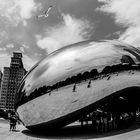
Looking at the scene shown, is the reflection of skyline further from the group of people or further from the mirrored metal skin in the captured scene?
the group of people

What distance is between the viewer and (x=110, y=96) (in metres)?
7.76

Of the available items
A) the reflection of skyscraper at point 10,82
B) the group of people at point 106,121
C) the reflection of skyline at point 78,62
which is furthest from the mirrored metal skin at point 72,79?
the reflection of skyscraper at point 10,82

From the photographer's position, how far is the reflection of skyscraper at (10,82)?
508 feet

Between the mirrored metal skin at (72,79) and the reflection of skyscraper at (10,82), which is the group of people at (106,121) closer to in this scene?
the mirrored metal skin at (72,79)

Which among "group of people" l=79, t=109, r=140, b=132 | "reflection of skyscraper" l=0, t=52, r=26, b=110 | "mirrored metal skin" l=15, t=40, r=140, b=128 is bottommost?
"group of people" l=79, t=109, r=140, b=132

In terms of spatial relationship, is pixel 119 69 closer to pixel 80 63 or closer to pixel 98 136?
pixel 80 63

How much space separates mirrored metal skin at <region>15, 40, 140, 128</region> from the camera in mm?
7738

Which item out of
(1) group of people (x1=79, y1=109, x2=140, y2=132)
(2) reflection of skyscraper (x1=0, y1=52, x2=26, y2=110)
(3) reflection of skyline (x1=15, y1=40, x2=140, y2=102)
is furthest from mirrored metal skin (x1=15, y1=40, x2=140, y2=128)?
(2) reflection of skyscraper (x1=0, y1=52, x2=26, y2=110)

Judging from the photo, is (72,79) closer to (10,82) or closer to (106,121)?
(106,121)

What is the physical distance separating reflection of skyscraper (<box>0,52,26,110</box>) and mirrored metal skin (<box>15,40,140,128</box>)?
474 ft

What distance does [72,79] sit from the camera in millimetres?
7844

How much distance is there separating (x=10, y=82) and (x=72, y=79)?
15685 cm

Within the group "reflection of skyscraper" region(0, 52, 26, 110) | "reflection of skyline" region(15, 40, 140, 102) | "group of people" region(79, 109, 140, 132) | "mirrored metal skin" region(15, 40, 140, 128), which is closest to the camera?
"mirrored metal skin" region(15, 40, 140, 128)

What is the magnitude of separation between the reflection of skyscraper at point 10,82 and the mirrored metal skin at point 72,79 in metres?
145
